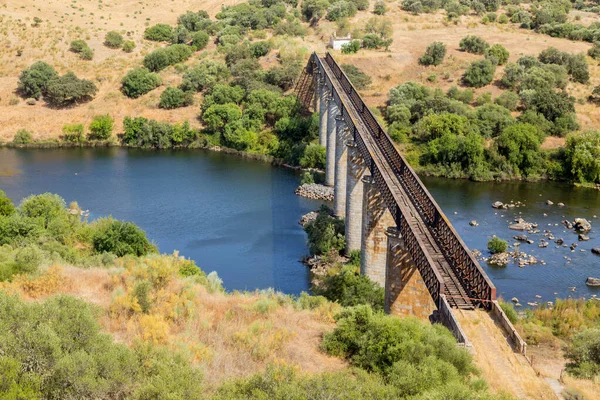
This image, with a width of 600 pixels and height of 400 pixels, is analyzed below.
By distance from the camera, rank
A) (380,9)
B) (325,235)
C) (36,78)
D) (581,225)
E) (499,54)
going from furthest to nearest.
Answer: (380,9) < (499,54) < (36,78) < (581,225) < (325,235)

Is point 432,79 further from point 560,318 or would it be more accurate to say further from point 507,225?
point 560,318

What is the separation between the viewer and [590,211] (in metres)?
45.2

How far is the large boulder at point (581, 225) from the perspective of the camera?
4106cm

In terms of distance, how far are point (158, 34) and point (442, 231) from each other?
2544 inches

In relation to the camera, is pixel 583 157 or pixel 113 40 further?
pixel 113 40

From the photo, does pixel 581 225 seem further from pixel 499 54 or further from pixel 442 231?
pixel 499 54

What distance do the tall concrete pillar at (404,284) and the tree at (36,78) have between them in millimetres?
53985

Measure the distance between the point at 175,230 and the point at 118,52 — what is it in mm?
42895

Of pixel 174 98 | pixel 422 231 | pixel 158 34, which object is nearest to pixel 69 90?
pixel 174 98

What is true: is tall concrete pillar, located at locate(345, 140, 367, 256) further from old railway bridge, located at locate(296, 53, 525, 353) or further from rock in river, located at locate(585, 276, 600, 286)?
rock in river, located at locate(585, 276, 600, 286)

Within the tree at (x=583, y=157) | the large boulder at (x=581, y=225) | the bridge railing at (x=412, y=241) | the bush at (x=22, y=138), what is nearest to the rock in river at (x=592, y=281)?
the large boulder at (x=581, y=225)

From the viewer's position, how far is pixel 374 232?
1202 inches

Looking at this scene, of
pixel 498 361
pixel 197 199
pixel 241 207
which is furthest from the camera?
pixel 197 199

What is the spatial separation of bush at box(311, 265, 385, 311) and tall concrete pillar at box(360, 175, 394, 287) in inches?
35.1
